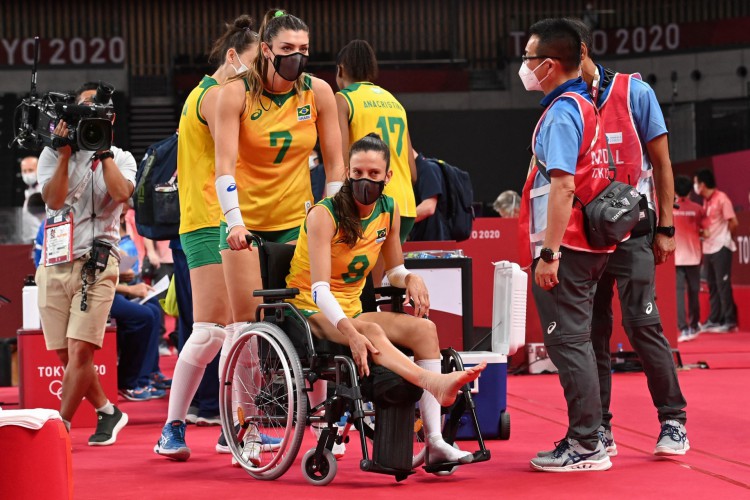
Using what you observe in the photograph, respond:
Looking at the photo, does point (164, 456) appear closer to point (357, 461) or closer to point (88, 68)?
point (357, 461)

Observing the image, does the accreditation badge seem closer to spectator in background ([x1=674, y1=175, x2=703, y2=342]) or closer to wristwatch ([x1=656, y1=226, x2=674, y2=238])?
wristwatch ([x1=656, y1=226, x2=674, y2=238])

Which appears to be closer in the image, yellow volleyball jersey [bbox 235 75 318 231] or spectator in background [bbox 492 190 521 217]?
yellow volleyball jersey [bbox 235 75 318 231]

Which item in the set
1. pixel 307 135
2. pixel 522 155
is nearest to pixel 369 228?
pixel 307 135

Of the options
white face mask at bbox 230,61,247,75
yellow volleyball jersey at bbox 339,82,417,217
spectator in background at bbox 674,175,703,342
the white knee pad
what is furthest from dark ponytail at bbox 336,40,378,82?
spectator in background at bbox 674,175,703,342

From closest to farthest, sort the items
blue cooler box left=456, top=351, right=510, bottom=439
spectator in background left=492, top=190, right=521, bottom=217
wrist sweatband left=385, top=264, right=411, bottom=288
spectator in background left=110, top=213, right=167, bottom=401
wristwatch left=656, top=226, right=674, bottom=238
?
wrist sweatband left=385, top=264, right=411, bottom=288
wristwatch left=656, top=226, right=674, bottom=238
blue cooler box left=456, top=351, right=510, bottom=439
spectator in background left=110, top=213, right=167, bottom=401
spectator in background left=492, top=190, right=521, bottom=217

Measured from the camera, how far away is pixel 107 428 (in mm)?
4871

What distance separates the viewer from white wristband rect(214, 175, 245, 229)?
376 cm

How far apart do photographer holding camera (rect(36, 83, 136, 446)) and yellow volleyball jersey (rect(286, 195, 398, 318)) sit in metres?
1.20

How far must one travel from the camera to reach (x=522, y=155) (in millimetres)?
17344

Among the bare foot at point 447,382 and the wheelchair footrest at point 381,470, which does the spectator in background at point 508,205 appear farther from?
the bare foot at point 447,382

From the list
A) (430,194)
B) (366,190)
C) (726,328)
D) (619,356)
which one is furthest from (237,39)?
(726,328)

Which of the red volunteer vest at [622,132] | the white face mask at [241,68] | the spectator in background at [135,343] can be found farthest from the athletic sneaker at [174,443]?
the spectator in background at [135,343]

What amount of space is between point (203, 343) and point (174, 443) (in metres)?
0.37

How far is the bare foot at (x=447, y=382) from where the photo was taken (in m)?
3.35
